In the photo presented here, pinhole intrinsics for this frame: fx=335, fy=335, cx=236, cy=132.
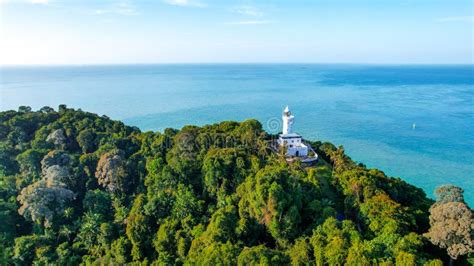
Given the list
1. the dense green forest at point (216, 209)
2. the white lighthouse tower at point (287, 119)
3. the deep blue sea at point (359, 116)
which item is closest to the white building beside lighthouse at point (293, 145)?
the white lighthouse tower at point (287, 119)

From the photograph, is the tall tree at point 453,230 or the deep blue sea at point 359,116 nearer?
the tall tree at point 453,230

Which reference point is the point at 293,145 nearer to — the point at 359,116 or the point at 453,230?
the point at 453,230

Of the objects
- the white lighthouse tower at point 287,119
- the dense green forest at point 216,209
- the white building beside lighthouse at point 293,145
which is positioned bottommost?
the dense green forest at point 216,209

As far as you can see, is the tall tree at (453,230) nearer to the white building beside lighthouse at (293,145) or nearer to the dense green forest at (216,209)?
the dense green forest at (216,209)

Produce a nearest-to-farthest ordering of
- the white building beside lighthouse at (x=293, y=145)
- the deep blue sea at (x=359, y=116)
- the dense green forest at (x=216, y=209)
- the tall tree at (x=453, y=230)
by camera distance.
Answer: the tall tree at (x=453, y=230), the dense green forest at (x=216, y=209), the white building beside lighthouse at (x=293, y=145), the deep blue sea at (x=359, y=116)

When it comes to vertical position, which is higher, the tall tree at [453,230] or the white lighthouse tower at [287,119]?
the white lighthouse tower at [287,119]

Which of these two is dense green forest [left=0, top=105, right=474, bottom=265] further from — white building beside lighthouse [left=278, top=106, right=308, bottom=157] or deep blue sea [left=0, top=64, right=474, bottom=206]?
deep blue sea [left=0, top=64, right=474, bottom=206]

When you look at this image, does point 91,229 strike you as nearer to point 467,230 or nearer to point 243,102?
point 467,230

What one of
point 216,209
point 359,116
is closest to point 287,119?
point 216,209

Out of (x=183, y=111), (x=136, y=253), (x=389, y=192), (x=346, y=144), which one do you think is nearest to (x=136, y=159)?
(x=136, y=253)
